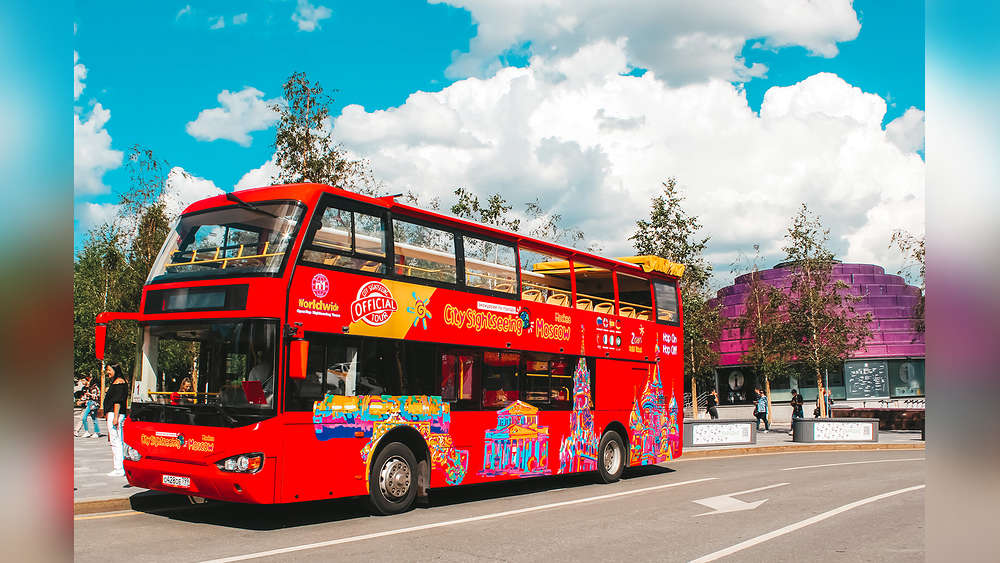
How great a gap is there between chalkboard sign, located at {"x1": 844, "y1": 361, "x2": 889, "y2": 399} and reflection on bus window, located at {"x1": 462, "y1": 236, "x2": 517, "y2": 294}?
58.2 metres

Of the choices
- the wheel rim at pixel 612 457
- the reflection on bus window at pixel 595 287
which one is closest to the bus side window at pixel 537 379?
the reflection on bus window at pixel 595 287

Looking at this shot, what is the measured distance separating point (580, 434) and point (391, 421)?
5039mm

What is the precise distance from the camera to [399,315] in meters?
11.1

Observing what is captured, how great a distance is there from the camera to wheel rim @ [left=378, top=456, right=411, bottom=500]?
10797 mm

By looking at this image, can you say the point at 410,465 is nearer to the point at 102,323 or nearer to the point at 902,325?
the point at 102,323

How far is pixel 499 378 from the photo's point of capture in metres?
13.0

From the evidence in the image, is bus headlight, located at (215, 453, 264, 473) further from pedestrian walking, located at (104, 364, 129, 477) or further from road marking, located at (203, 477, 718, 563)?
pedestrian walking, located at (104, 364, 129, 477)

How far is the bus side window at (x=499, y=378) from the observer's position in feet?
41.6

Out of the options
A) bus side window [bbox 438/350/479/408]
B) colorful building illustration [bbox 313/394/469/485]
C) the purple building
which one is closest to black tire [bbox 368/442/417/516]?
colorful building illustration [bbox 313/394/469/485]

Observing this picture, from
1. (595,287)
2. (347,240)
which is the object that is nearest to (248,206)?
(347,240)

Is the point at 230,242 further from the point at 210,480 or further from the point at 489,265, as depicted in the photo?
the point at 489,265
